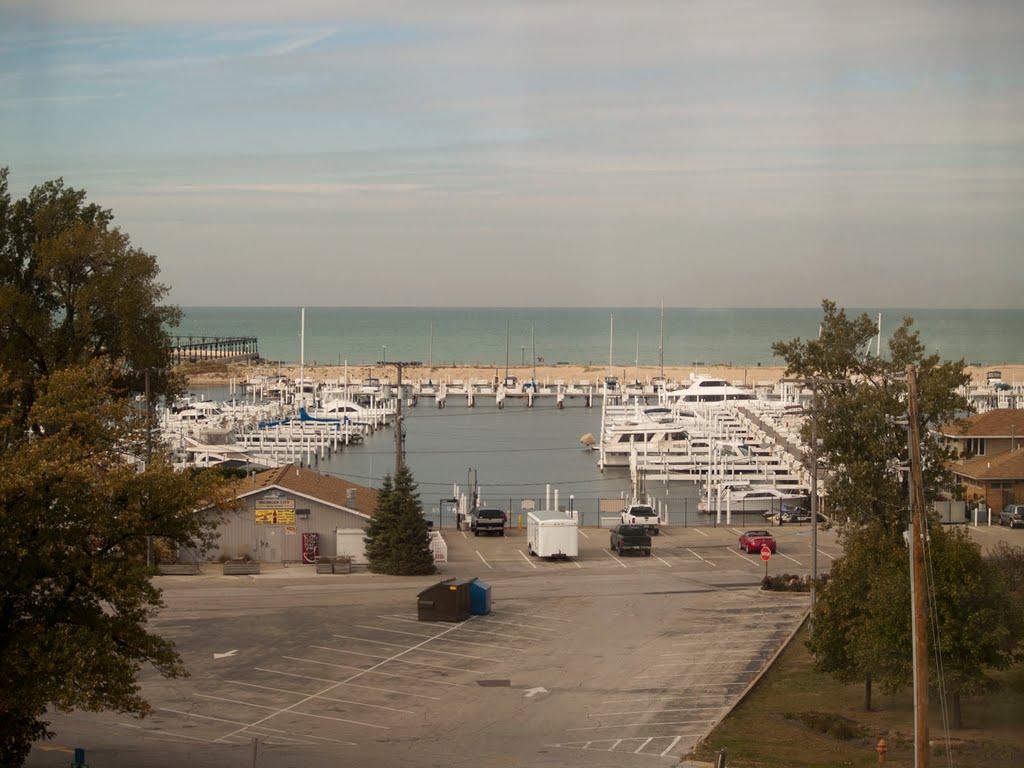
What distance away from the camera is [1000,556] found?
1155 inches

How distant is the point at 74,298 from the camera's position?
37344 mm

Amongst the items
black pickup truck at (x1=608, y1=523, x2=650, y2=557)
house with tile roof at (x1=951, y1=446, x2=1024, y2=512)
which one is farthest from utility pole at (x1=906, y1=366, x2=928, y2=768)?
house with tile roof at (x1=951, y1=446, x2=1024, y2=512)

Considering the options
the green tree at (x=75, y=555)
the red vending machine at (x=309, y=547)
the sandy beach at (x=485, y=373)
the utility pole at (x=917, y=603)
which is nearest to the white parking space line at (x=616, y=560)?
the red vending machine at (x=309, y=547)

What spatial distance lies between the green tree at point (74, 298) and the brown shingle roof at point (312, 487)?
475 centimetres

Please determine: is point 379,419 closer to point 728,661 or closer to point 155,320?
point 155,320

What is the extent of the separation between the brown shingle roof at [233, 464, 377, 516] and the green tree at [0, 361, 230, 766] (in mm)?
19800

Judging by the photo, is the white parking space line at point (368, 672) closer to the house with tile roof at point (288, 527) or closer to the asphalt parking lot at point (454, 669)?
the asphalt parking lot at point (454, 669)

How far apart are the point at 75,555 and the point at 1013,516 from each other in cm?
3522

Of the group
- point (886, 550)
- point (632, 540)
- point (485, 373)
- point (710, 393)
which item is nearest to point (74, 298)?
point (632, 540)

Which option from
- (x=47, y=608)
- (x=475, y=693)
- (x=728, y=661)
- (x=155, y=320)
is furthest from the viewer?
(x=155, y=320)

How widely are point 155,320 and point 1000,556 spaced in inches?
1008

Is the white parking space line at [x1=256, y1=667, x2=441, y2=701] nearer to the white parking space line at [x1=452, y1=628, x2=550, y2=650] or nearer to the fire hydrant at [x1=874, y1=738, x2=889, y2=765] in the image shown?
the white parking space line at [x1=452, y1=628, x2=550, y2=650]

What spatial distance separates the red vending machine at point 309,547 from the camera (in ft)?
120

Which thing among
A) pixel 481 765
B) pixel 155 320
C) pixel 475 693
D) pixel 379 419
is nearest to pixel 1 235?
pixel 155 320
